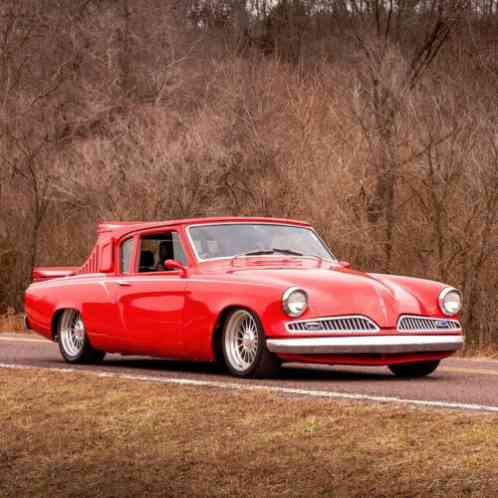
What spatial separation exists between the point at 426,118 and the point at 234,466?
1607 cm

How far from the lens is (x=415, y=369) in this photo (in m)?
12.2

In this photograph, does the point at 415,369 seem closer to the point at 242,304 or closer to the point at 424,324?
the point at 424,324

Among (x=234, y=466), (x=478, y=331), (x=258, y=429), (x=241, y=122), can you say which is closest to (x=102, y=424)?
(x=258, y=429)

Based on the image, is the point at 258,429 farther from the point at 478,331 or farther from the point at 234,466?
the point at 478,331

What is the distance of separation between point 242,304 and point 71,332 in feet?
11.6

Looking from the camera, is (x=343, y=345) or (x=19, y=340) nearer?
(x=343, y=345)

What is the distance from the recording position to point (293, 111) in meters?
29.2

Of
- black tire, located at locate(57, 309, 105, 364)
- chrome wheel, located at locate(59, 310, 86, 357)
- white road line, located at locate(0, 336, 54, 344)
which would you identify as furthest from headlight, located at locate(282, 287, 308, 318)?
white road line, located at locate(0, 336, 54, 344)

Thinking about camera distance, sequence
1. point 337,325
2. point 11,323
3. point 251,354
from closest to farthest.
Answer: point 337,325
point 251,354
point 11,323

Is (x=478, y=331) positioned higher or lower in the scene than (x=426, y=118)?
lower

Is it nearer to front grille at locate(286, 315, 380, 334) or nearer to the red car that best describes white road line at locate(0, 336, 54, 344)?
the red car

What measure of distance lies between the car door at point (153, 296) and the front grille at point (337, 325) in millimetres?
1548

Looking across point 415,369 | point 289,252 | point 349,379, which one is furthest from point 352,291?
point 289,252

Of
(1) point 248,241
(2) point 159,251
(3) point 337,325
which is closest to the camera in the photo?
(3) point 337,325
